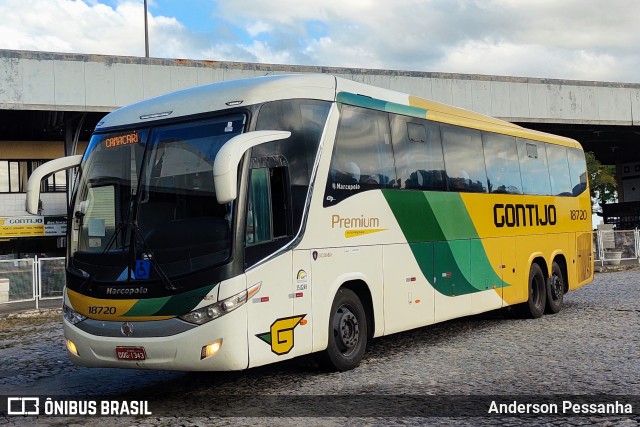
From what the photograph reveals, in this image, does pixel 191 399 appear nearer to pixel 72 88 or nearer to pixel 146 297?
pixel 146 297

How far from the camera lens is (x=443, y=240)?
11.4 metres

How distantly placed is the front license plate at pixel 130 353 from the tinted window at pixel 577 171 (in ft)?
38.2

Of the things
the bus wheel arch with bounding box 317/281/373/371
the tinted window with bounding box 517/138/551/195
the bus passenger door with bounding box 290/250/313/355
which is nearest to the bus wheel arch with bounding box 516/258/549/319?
the tinted window with bounding box 517/138/551/195

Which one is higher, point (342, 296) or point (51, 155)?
point (51, 155)

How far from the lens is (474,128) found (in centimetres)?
1284

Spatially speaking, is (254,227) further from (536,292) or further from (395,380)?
(536,292)

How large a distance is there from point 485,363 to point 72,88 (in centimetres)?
2326

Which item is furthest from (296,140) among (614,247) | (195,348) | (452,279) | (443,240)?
(614,247)

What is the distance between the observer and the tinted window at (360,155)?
9.18 m

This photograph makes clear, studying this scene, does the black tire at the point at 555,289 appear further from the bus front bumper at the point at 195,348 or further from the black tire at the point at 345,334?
the bus front bumper at the point at 195,348

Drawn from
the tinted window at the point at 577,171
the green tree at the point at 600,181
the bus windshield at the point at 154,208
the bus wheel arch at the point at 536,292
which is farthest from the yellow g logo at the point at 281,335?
the green tree at the point at 600,181

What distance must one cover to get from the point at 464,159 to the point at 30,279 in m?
14.1

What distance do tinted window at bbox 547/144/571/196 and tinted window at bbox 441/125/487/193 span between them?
328 cm

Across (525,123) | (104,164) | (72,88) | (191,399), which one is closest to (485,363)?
(191,399)
